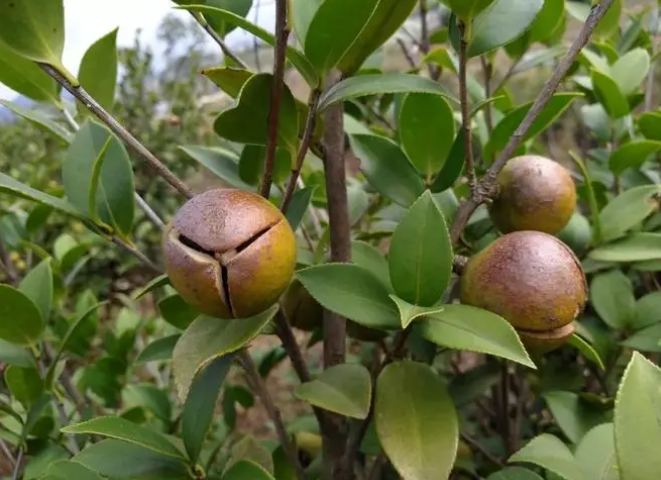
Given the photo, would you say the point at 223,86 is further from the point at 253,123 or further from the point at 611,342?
the point at 611,342

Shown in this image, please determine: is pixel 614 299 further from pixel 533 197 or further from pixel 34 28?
pixel 34 28

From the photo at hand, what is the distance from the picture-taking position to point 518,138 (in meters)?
0.60

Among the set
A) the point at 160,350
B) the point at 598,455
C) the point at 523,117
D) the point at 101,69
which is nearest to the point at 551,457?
the point at 598,455

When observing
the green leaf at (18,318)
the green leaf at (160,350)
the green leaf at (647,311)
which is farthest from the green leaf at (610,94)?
the green leaf at (18,318)

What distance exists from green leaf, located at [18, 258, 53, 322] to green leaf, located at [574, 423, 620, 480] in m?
0.60

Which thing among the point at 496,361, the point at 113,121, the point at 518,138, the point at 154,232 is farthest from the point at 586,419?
the point at 154,232

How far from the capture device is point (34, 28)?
0.54 m

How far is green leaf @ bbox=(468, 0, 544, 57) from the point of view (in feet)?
2.03

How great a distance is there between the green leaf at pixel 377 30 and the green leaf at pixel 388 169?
15cm

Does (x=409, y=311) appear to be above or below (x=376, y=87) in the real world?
below

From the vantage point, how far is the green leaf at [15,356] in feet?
2.58

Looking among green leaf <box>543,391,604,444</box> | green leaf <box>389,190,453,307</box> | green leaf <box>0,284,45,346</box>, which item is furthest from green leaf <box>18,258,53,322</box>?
green leaf <box>543,391,604,444</box>

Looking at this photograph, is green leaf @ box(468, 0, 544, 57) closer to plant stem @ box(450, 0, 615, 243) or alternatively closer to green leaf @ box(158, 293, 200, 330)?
plant stem @ box(450, 0, 615, 243)

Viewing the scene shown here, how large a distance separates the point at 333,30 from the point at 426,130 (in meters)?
0.23
